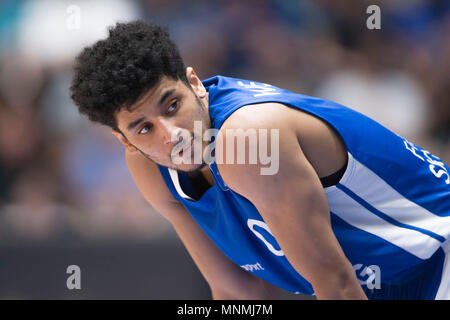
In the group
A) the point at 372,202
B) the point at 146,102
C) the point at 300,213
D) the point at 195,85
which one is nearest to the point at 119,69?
the point at 146,102

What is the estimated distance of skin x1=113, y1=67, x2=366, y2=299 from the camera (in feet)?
4.78

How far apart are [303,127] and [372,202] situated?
0.33 meters

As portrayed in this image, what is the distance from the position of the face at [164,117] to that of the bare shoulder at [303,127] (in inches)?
6.8

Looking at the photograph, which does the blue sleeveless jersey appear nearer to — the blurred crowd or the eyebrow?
the eyebrow

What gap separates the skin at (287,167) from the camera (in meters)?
1.46

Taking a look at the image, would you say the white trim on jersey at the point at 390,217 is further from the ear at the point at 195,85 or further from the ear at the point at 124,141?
the ear at the point at 124,141

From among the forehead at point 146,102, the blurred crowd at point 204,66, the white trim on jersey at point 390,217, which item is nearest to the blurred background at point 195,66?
the blurred crowd at point 204,66

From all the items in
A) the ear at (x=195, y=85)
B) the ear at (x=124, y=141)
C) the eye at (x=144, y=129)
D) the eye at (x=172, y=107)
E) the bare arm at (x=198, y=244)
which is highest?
the ear at (x=195, y=85)

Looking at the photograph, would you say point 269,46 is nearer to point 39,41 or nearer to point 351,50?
point 351,50

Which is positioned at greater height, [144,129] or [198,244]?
[144,129]

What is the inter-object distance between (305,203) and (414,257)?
0.48m

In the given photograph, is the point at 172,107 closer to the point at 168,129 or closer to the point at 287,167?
the point at 168,129

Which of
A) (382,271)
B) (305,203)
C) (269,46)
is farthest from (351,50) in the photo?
(305,203)

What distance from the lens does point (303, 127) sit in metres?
1.56
